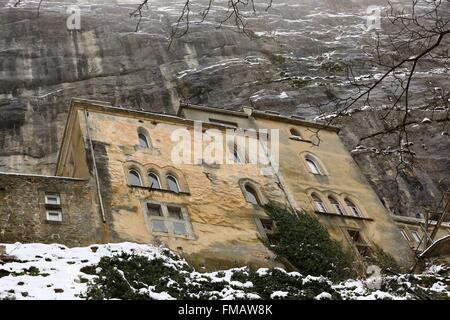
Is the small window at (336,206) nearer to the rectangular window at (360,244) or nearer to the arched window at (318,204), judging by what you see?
the arched window at (318,204)

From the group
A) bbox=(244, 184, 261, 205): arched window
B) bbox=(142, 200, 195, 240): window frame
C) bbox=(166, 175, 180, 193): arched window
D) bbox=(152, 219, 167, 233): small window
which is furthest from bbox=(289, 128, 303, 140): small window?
bbox=(152, 219, 167, 233): small window

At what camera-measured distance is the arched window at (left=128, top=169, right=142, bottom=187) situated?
19994 mm

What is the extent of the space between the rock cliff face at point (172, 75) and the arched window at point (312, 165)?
10159 millimetres

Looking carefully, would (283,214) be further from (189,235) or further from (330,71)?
(330,71)

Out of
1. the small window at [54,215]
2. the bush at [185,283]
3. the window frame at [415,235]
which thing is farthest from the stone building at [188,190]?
the window frame at [415,235]

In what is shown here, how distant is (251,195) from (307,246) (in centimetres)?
358

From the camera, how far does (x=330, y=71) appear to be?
46.5m

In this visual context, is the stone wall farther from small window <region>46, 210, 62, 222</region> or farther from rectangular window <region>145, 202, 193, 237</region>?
rectangular window <region>145, 202, 193, 237</region>

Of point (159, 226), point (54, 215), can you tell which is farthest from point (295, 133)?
point (54, 215)

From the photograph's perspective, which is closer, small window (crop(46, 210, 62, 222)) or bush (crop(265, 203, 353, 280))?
small window (crop(46, 210, 62, 222))

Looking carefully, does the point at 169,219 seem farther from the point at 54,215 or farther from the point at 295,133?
the point at 295,133

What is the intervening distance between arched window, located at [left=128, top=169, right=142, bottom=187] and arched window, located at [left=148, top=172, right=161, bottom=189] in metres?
0.40

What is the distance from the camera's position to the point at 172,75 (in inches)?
1748
